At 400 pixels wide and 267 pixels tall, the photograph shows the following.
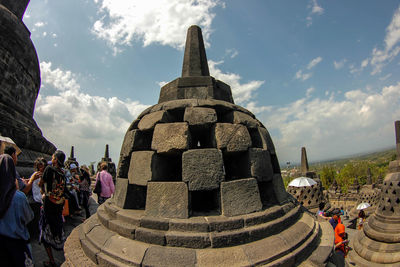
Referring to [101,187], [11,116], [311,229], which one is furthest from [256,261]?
[11,116]

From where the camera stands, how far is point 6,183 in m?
1.84

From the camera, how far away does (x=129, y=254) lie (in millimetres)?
1978

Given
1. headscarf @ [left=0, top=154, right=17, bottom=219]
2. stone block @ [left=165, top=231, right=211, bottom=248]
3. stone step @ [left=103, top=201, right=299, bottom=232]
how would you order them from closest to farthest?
1. headscarf @ [left=0, top=154, right=17, bottom=219]
2. stone block @ [left=165, top=231, right=211, bottom=248]
3. stone step @ [left=103, top=201, right=299, bottom=232]

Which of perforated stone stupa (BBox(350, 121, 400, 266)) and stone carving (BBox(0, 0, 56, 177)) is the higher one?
stone carving (BBox(0, 0, 56, 177))

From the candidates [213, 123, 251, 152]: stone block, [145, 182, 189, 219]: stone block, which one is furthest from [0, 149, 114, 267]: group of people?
[213, 123, 251, 152]: stone block

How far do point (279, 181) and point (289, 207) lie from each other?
46 centimetres

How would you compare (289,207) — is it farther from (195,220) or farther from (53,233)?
(53,233)

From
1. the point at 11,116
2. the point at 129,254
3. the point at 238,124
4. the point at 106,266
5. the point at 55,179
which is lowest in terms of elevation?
the point at 106,266

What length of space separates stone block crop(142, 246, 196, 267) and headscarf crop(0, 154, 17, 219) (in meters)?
1.48

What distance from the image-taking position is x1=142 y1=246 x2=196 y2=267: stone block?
1.83 meters

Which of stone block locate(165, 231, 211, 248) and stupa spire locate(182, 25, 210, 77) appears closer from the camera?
stone block locate(165, 231, 211, 248)

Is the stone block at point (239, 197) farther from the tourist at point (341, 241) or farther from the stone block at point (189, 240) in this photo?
the tourist at point (341, 241)

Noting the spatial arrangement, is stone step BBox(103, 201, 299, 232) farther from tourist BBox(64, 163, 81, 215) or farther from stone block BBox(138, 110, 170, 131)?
tourist BBox(64, 163, 81, 215)

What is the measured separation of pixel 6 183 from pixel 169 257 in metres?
1.79
